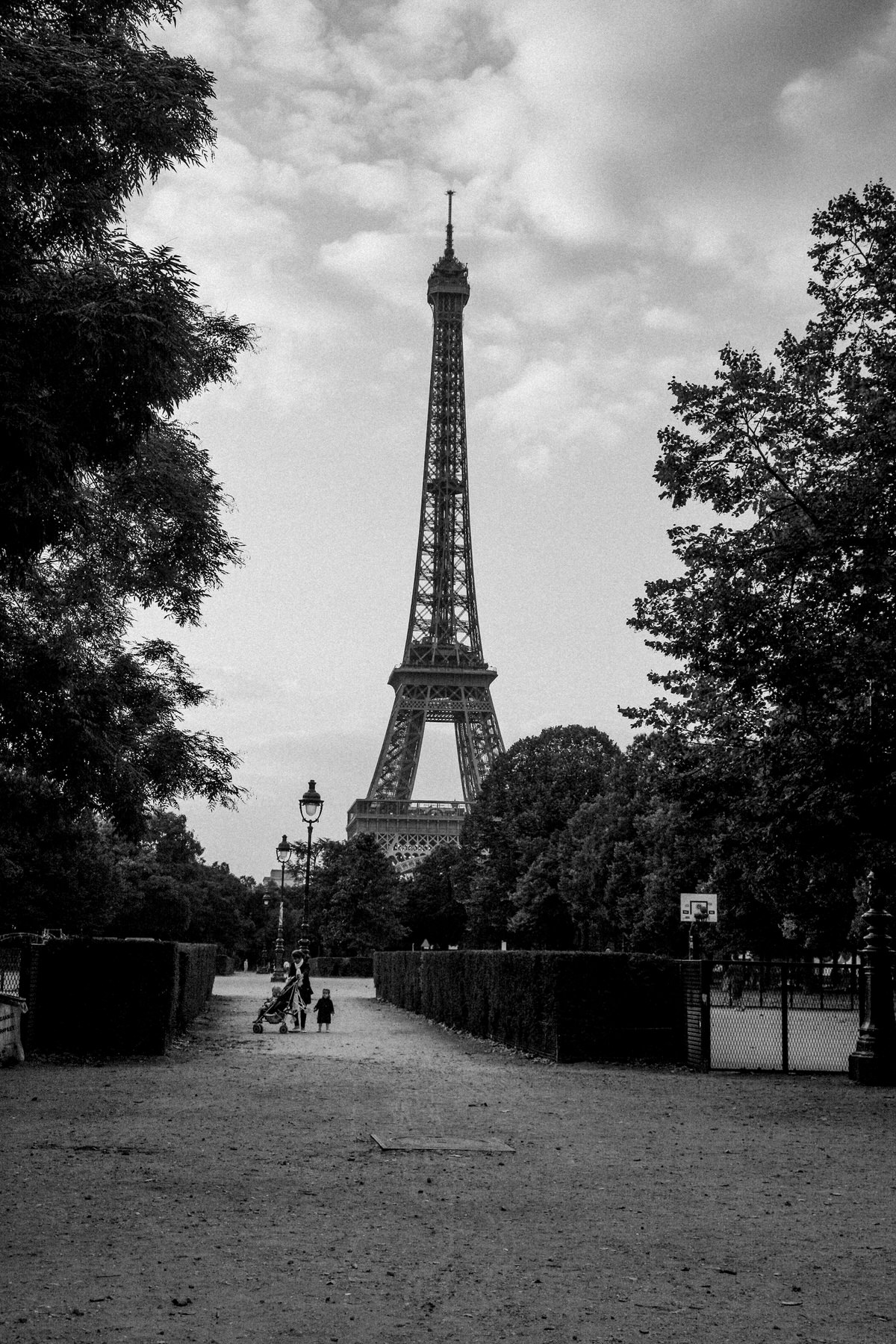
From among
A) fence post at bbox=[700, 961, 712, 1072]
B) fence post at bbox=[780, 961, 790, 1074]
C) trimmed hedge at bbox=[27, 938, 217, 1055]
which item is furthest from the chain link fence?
trimmed hedge at bbox=[27, 938, 217, 1055]

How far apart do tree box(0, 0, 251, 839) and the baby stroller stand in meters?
10.1

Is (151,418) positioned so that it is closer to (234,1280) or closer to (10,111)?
(10,111)

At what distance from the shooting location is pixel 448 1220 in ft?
26.8

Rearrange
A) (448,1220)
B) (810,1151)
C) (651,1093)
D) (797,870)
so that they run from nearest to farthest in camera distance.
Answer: (448,1220), (810,1151), (651,1093), (797,870)

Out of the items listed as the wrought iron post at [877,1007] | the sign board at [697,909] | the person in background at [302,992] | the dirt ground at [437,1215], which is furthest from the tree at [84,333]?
the sign board at [697,909]

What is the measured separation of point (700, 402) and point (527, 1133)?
10149 mm

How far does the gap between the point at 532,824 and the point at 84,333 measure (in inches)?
2749

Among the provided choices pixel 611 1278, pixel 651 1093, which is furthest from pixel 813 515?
pixel 611 1278

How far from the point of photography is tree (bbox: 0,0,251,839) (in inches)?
393

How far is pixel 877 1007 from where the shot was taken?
58.3 feet

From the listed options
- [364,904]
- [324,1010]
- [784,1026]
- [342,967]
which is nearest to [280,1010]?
[324,1010]

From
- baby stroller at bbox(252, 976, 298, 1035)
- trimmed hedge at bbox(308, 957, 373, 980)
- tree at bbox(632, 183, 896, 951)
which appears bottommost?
trimmed hedge at bbox(308, 957, 373, 980)

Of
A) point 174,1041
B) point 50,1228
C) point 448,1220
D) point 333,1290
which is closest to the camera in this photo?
point 333,1290

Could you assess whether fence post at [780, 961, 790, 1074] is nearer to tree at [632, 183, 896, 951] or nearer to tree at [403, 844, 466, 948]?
tree at [632, 183, 896, 951]
